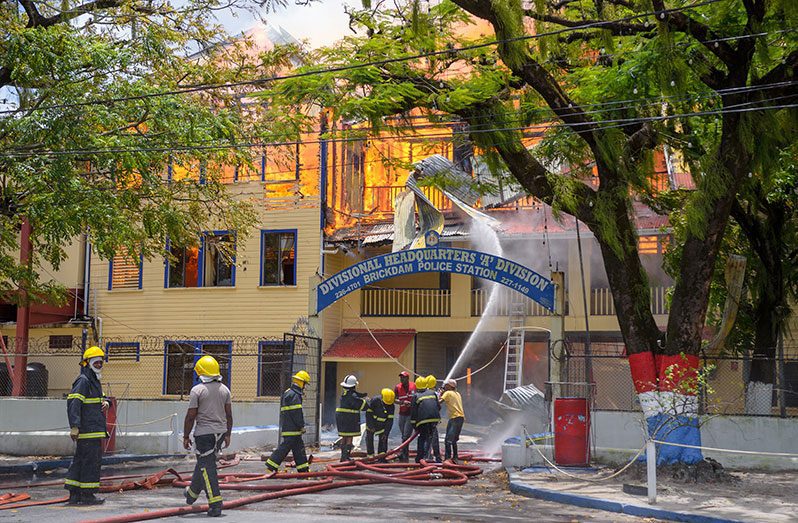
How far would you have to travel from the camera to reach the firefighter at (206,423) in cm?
1043

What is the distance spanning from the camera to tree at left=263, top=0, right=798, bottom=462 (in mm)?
13617

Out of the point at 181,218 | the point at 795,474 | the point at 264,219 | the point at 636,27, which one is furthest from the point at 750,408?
the point at 264,219

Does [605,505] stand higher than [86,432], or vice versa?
[86,432]

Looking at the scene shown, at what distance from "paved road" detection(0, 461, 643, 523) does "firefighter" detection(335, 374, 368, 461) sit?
2.99 metres

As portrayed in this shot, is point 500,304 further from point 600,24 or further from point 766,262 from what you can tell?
point 600,24

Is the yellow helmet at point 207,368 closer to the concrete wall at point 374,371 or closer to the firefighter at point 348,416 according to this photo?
the firefighter at point 348,416

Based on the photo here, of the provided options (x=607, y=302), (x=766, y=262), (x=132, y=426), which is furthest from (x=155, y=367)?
(x=766, y=262)

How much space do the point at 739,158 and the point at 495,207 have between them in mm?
12147

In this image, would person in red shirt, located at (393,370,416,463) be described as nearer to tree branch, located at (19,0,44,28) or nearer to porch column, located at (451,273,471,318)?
porch column, located at (451,273,471,318)

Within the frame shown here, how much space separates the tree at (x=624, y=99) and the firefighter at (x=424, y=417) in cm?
343

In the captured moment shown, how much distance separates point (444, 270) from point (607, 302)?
9.18 meters

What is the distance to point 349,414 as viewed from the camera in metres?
16.8

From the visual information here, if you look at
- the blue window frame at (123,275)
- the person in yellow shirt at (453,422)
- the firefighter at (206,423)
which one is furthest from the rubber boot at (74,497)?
the blue window frame at (123,275)

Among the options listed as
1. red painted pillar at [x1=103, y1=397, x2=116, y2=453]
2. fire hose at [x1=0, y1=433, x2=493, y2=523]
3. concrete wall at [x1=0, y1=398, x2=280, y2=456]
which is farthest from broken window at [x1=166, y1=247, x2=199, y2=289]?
fire hose at [x1=0, y1=433, x2=493, y2=523]
